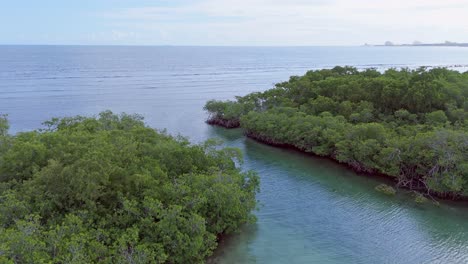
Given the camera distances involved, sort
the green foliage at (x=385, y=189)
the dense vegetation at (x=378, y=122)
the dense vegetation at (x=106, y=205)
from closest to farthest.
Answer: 1. the dense vegetation at (x=106, y=205)
2. the dense vegetation at (x=378, y=122)
3. the green foliage at (x=385, y=189)

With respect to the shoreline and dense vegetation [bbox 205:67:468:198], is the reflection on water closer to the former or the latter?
the shoreline

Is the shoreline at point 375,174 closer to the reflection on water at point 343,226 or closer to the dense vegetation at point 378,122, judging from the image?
the dense vegetation at point 378,122

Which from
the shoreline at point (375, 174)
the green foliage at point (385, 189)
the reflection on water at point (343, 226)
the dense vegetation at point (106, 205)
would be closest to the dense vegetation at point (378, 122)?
the shoreline at point (375, 174)

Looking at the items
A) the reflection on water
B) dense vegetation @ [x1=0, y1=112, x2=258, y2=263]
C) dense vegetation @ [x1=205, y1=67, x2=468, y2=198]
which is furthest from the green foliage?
dense vegetation @ [x1=0, y1=112, x2=258, y2=263]

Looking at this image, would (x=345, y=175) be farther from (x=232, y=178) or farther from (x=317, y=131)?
(x=232, y=178)

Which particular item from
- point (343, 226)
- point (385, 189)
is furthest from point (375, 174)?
point (343, 226)

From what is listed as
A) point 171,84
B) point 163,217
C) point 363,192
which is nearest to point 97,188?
point 163,217
